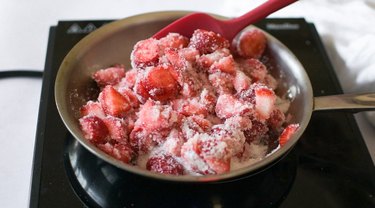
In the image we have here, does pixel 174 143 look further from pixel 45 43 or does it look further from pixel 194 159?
pixel 45 43

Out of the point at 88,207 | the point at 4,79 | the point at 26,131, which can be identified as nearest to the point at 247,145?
the point at 88,207

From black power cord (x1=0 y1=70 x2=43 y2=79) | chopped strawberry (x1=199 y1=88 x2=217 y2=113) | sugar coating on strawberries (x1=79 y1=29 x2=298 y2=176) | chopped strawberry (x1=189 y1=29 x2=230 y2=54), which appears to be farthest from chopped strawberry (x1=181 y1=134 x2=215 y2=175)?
black power cord (x1=0 y1=70 x2=43 y2=79)

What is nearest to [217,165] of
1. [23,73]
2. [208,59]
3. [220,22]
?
[208,59]

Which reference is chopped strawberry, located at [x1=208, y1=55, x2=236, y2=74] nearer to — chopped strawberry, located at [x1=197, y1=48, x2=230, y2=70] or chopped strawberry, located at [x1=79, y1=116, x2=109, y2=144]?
chopped strawberry, located at [x1=197, y1=48, x2=230, y2=70]

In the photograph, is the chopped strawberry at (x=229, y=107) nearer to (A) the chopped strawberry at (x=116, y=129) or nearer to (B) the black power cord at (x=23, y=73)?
(A) the chopped strawberry at (x=116, y=129)

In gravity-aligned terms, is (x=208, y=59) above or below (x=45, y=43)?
above

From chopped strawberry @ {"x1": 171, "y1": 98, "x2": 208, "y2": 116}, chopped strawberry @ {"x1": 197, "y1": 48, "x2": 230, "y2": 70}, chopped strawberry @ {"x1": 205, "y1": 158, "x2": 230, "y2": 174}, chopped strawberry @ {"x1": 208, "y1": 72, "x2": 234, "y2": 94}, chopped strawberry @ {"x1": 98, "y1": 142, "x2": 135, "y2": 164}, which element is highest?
chopped strawberry @ {"x1": 197, "y1": 48, "x2": 230, "y2": 70}
